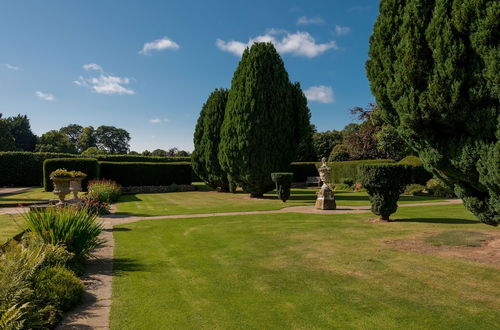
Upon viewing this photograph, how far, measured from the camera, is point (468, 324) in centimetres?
419

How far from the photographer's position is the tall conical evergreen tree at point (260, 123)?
2327 cm

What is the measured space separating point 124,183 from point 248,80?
15.3m

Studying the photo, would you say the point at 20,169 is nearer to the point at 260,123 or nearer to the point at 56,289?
the point at 260,123

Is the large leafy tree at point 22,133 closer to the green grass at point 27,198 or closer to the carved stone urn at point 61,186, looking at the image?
the green grass at point 27,198

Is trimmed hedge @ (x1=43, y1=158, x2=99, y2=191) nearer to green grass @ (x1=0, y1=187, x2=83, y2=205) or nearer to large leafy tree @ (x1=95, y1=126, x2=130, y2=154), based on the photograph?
green grass @ (x1=0, y1=187, x2=83, y2=205)

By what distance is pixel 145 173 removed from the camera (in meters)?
31.0

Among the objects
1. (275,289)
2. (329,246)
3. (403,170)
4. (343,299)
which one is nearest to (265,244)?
(329,246)

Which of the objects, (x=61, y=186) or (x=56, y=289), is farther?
(x=61, y=186)

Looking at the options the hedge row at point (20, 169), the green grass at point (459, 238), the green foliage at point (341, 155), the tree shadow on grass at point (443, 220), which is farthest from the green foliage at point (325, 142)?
the green grass at point (459, 238)

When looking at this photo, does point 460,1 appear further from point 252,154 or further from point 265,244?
point 252,154

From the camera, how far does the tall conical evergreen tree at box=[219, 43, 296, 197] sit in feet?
76.3

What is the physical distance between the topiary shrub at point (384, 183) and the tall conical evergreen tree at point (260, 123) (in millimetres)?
11489

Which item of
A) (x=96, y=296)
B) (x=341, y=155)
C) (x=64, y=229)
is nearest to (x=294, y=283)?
(x=96, y=296)

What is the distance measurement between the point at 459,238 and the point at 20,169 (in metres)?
37.1
